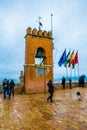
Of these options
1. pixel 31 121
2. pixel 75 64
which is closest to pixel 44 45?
pixel 75 64

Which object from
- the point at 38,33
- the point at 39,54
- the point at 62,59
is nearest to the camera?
the point at 38,33

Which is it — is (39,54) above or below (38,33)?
below

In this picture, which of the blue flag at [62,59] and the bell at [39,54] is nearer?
the bell at [39,54]

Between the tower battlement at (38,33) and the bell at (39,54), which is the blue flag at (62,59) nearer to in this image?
the bell at (39,54)

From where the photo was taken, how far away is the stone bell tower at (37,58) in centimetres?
2000

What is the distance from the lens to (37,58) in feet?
70.8

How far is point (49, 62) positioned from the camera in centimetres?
2139

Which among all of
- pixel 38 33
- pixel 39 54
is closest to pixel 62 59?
pixel 39 54

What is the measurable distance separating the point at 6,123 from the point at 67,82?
1737 centimetres

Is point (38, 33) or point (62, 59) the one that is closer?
point (38, 33)

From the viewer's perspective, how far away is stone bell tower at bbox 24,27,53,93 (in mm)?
20000

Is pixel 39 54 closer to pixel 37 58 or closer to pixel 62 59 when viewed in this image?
pixel 37 58

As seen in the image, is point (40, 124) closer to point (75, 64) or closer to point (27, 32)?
point (27, 32)

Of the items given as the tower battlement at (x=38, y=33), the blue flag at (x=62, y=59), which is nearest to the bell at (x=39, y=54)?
the tower battlement at (x=38, y=33)
